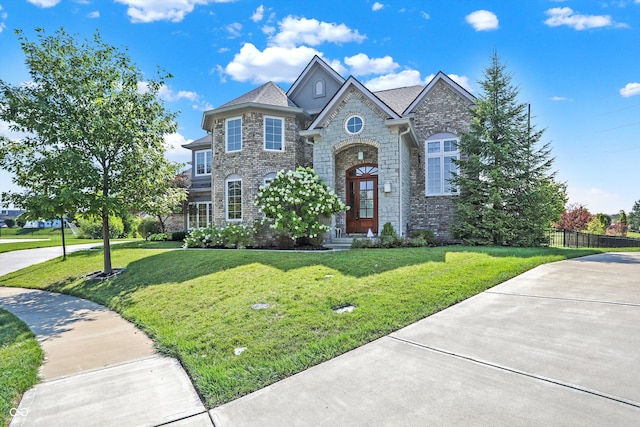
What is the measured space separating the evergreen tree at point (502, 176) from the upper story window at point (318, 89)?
25.0 ft

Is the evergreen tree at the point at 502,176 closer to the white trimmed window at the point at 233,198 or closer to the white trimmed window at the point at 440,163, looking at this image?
the white trimmed window at the point at 440,163

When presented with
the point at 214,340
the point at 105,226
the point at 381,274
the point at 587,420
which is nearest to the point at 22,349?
the point at 214,340

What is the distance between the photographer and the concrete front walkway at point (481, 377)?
2.71m

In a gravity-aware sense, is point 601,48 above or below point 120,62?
above

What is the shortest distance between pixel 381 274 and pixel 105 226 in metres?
9.32

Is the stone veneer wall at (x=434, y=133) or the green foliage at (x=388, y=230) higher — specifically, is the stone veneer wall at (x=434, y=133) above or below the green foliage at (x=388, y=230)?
above

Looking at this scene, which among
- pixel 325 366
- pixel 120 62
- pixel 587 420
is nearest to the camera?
pixel 587 420

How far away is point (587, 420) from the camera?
2.54 metres

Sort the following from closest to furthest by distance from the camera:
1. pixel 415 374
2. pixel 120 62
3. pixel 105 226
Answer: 1. pixel 415 374
2. pixel 120 62
3. pixel 105 226

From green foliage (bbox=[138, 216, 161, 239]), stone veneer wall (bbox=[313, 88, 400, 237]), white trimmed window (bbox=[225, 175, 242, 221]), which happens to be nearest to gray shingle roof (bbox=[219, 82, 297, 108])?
white trimmed window (bbox=[225, 175, 242, 221])

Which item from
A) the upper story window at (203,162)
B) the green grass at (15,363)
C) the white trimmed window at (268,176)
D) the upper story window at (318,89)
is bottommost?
the green grass at (15,363)

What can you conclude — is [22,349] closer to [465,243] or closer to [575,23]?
[465,243]

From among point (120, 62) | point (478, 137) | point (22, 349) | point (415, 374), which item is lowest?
point (22, 349)

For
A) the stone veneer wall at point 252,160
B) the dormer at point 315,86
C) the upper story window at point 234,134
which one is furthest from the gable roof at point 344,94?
the upper story window at point 234,134
